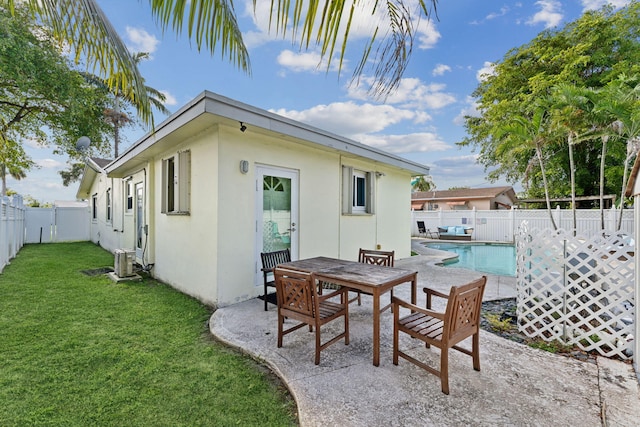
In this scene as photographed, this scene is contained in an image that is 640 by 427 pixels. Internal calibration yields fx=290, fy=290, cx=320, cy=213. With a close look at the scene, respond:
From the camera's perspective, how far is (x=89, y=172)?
43.9ft

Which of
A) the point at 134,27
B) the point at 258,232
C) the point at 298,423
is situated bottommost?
the point at 298,423

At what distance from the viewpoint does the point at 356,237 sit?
748 cm

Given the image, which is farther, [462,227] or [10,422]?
[462,227]

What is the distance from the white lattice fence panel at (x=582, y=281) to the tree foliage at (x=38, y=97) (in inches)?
382

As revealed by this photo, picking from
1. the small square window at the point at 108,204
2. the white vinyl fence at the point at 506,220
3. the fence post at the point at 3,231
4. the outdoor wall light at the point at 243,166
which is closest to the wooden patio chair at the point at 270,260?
the outdoor wall light at the point at 243,166

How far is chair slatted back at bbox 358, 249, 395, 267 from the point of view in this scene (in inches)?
176

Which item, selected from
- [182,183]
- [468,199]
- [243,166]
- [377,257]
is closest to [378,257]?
[377,257]

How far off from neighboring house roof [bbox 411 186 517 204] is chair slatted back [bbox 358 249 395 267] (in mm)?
23318

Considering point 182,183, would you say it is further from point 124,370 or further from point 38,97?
point 38,97

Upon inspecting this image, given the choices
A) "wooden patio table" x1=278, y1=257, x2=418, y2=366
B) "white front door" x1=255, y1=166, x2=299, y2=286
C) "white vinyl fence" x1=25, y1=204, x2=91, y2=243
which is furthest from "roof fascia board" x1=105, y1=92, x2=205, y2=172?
"white vinyl fence" x1=25, y1=204, x2=91, y2=243

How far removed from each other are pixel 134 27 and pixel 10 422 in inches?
155

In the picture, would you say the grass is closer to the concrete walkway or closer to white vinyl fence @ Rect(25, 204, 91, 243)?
the concrete walkway

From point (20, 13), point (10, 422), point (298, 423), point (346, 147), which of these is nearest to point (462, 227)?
point (346, 147)

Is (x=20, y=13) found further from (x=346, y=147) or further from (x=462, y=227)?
(x=462, y=227)
